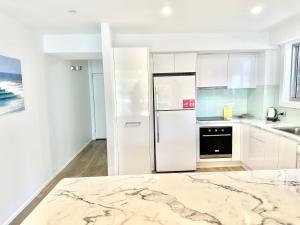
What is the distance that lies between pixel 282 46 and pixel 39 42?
395cm

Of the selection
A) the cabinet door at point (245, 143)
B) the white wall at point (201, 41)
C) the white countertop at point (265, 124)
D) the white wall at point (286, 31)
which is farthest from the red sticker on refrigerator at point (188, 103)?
the white wall at point (286, 31)

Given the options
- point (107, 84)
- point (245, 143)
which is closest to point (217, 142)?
point (245, 143)

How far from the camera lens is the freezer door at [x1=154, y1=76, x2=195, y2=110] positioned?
363 centimetres

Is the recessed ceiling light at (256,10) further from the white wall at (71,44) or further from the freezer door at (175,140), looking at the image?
the white wall at (71,44)

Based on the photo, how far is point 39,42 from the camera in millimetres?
3406

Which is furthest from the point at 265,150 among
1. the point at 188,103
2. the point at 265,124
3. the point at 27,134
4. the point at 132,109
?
the point at 27,134

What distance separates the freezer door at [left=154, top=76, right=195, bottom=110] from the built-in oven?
70 centimetres

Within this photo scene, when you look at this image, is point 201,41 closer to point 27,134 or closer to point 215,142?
point 215,142

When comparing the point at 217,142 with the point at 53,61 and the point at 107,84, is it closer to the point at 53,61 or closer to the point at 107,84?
the point at 107,84

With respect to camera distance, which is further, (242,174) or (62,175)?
(62,175)

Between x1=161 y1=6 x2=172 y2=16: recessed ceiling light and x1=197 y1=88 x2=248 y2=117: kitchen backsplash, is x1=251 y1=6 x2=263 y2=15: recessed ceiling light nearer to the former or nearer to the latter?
x1=161 y1=6 x2=172 y2=16: recessed ceiling light

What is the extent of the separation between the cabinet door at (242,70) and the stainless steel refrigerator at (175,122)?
89 centimetres

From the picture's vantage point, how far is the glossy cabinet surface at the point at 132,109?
3.25 m

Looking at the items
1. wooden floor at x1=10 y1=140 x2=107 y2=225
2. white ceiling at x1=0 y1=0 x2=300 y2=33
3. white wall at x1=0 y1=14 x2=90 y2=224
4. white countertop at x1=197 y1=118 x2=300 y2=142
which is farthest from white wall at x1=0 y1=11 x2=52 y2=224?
white countertop at x1=197 y1=118 x2=300 y2=142
